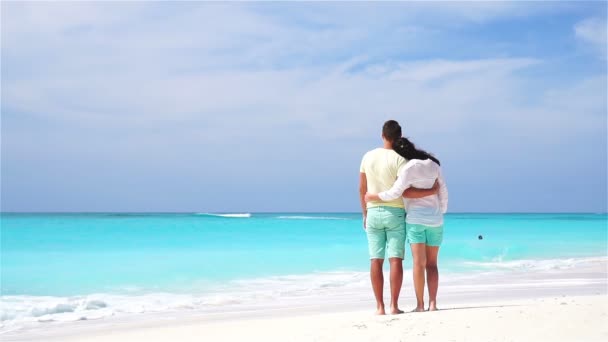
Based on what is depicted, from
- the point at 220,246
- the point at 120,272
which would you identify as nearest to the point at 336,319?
the point at 120,272

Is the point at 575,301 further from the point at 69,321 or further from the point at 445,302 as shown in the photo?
the point at 69,321

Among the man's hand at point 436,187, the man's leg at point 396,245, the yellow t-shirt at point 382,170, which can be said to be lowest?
the man's leg at point 396,245

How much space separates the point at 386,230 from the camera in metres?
5.11

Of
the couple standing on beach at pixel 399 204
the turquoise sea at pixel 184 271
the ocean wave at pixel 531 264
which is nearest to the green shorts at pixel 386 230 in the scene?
the couple standing on beach at pixel 399 204

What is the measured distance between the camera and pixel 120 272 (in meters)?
12.4

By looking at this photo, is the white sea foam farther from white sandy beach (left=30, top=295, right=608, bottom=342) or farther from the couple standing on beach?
the couple standing on beach

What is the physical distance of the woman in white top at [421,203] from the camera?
491 cm

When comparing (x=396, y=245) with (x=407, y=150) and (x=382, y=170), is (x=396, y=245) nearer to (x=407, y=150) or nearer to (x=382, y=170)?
(x=382, y=170)

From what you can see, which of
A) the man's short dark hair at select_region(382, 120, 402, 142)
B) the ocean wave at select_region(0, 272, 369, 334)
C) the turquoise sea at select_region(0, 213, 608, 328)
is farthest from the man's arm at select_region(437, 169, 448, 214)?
the turquoise sea at select_region(0, 213, 608, 328)

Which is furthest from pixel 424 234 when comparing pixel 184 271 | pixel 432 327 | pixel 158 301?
pixel 184 271

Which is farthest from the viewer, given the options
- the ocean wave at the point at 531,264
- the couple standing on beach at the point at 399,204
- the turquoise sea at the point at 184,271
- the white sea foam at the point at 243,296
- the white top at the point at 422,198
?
the ocean wave at the point at 531,264

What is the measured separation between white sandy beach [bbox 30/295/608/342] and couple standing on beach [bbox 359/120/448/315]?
0.44 m

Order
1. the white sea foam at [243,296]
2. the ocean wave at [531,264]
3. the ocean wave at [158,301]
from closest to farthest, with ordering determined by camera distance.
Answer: the ocean wave at [158,301] → the white sea foam at [243,296] → the ocean wave at [531,264]

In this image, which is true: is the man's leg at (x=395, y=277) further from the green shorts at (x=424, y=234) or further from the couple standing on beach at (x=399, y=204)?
the green shorts at (x=424, y=234)
